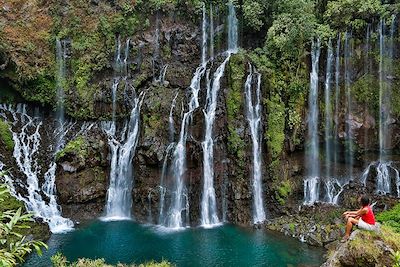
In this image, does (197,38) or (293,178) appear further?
(197,38)

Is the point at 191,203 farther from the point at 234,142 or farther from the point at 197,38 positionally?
the point at 197,38

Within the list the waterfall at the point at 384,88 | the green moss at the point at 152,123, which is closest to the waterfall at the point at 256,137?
the green moss at the point at 152,123

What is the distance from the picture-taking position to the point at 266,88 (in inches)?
826

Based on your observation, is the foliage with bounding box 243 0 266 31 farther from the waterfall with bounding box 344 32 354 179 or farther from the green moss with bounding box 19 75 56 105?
the green moss with bounding box 19 75 56 105

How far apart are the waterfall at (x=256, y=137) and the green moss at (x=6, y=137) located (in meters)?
12.3

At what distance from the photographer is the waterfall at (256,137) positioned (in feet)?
65.0

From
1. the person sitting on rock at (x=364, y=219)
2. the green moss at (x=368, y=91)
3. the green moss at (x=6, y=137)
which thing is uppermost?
the green moss at (x=368, y=91)

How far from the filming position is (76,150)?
20.4 metres

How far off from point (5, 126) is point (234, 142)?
12.1 meters

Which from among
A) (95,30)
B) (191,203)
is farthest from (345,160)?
(95,30)

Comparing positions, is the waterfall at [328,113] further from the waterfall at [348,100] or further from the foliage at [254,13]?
the foliage at [254,13]

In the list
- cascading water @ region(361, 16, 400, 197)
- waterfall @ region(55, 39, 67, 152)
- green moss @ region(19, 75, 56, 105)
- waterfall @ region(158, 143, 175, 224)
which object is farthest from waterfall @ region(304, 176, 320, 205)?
green moss @ region(19, 75, 56, 105)

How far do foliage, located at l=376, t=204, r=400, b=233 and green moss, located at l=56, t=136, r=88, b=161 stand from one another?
14202 millimetres

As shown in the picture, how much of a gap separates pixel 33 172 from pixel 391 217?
54.8ft
